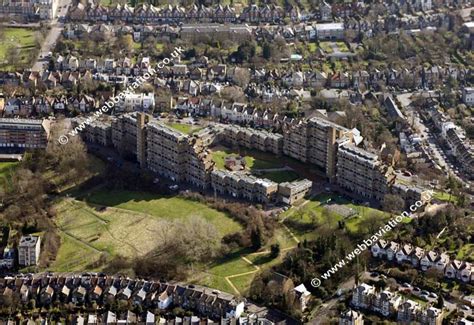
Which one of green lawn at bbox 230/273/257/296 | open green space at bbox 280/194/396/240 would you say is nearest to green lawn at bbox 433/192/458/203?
open green space at bbox 280/194/396/240

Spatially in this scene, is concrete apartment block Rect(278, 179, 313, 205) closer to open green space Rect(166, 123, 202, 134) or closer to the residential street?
open green space Rect(166, 123, 202, 134)

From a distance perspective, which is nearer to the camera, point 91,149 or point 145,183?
point 145,183

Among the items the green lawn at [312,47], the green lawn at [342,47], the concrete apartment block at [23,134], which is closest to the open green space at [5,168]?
the concrete apartment block at [23,134]

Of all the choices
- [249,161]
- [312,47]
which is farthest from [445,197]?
[312,47]

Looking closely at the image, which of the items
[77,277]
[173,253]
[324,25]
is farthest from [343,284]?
[324,25]

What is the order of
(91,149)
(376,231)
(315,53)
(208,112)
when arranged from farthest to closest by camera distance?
(315,53)
(208,112)
(91,149)
(376,231)

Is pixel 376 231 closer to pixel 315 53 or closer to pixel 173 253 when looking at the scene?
pixel 173 253
